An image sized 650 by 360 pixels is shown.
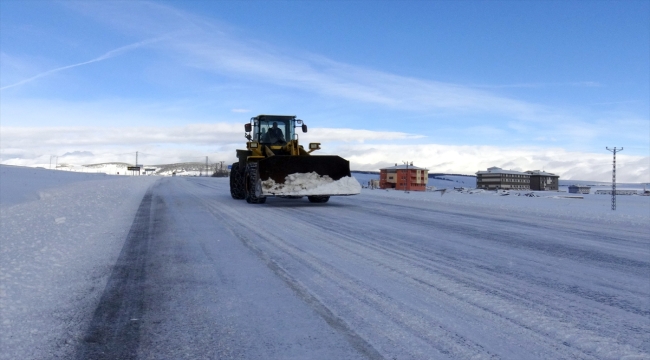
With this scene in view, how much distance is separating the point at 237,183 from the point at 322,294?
45.6ft

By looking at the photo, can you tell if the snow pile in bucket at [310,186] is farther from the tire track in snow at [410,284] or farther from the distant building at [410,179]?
the distant building at [410,179]

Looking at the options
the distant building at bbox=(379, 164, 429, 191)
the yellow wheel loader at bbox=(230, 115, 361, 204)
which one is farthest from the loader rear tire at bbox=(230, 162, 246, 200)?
the distant building at bbox=(379, 164, 429, 191)

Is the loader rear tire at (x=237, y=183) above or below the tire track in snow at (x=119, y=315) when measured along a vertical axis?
above

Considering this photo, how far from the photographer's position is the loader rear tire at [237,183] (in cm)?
1716

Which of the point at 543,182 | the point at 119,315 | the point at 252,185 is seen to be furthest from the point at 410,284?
the point at 543,182

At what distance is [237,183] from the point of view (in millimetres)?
17672

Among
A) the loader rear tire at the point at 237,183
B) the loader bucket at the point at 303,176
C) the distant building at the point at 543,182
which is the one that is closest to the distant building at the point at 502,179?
the distant building at the point at 543,182

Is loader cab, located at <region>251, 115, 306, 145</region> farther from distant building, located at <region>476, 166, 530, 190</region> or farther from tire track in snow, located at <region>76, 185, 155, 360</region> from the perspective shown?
distant building, located at <region>476, 166, 530, 190</region>

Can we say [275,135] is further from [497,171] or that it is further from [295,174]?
[497,171]

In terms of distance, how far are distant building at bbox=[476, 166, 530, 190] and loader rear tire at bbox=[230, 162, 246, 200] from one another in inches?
2081

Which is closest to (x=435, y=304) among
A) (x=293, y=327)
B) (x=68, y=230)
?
(x=293, y=327)

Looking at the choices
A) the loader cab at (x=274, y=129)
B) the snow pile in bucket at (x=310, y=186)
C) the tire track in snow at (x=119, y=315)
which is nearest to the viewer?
the tire track in snow at (x=119, y=315)

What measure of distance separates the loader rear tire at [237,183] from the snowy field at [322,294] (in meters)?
8.79

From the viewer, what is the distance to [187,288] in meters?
4.41
